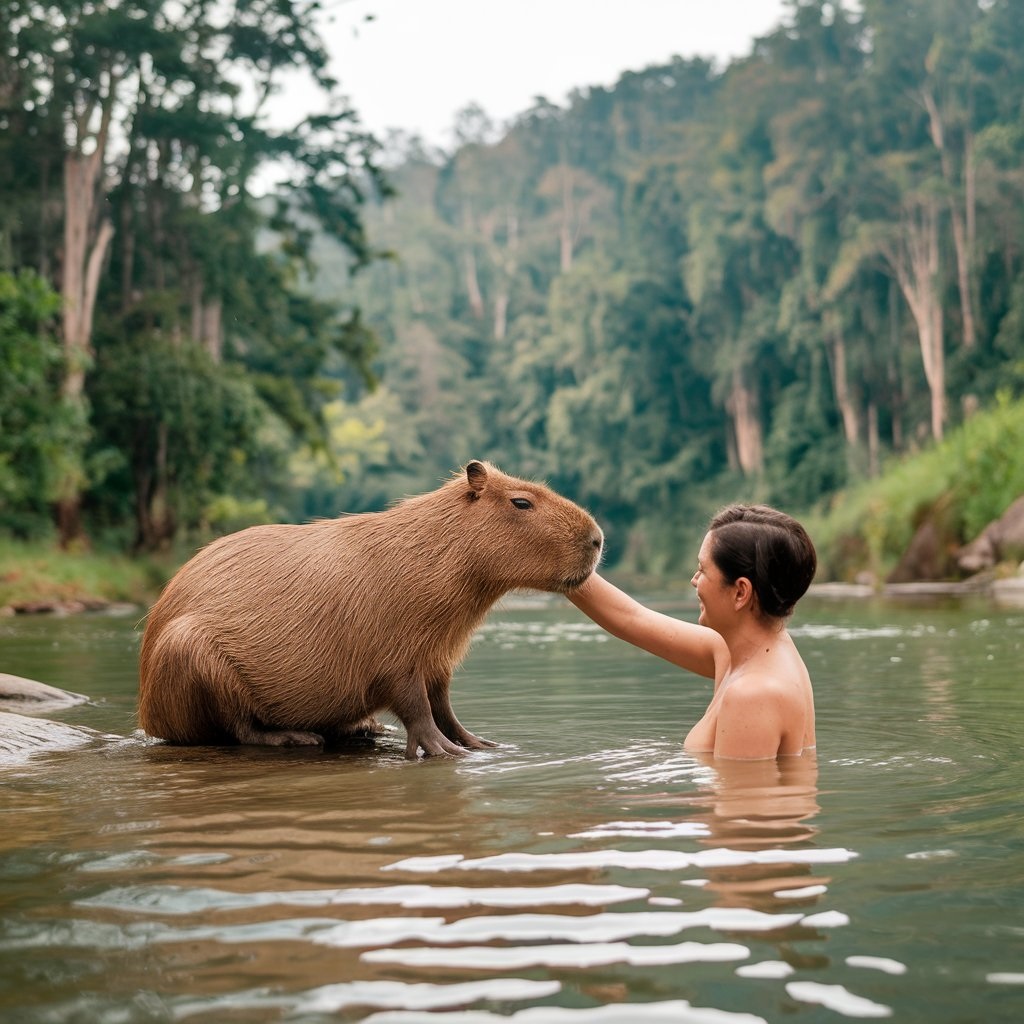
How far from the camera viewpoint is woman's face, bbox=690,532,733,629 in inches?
184

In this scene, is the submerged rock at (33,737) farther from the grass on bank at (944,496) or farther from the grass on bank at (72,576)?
the grass on bank at (944,496)

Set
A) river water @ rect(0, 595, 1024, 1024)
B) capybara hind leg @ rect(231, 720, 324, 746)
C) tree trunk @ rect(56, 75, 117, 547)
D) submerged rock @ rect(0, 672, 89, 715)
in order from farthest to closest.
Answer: tree trunk @ rect(56, 75, 117, 547) < submerged rock @ rect(0, 672, 89, 715) < capybara hind leg @ rect(231, 720, 324, 746) < river water @ rect(0, 595, 1024, 1024)

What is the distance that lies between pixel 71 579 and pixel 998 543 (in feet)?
49.0

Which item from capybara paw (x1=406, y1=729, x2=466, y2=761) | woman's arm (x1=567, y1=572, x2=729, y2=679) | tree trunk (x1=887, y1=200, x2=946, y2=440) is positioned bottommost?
capybara paw (x1=406, y1=729, x2=466, y2=761)

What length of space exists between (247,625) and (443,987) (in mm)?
3325

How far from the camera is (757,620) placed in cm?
472

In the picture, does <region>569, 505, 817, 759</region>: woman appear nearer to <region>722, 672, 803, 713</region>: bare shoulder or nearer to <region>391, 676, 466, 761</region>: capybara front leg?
<region>722, 672, 803, 713</region>: bare shoulder

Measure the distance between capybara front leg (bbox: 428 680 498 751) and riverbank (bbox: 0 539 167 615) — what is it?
608 inches

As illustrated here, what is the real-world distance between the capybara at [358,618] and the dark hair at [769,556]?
88 cm

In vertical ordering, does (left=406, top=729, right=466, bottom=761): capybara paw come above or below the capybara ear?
below

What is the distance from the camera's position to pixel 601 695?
24.9 feet

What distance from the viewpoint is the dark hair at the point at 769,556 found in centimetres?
456

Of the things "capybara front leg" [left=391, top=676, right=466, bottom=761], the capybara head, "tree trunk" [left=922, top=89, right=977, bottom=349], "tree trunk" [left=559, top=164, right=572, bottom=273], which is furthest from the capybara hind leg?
"tree trunk" [left=559, top=164, right=572, bottom=273]

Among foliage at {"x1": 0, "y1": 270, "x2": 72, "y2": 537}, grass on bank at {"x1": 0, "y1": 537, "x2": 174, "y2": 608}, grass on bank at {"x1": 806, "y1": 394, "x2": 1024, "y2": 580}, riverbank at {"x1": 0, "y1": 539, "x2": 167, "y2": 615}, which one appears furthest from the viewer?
grass on bank at {"x1": 806, "y1": 394, "x2": 1024, "y2": 580}
